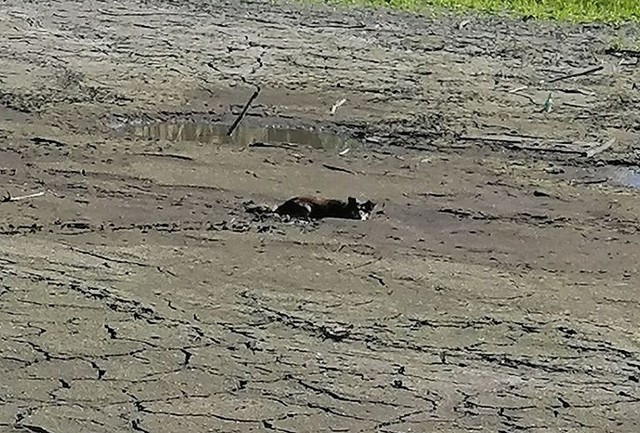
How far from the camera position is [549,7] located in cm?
1557

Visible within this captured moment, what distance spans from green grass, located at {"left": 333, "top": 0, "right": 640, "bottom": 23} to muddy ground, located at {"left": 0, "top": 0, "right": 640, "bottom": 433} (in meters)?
1.98

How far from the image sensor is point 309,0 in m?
15.1

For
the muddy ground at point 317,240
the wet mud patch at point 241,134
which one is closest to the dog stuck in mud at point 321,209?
the muddy ground at point 317,240

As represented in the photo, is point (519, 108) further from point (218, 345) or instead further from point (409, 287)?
point (218, 345)

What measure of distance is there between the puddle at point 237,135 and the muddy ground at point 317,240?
15 cm

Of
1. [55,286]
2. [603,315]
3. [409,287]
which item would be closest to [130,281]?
[55,286]

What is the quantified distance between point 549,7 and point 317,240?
871cm

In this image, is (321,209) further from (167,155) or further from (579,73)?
(579,73)

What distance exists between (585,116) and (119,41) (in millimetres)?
4352

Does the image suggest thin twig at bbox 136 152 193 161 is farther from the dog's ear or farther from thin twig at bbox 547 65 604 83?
thin twig at bbox 547 65 604 83

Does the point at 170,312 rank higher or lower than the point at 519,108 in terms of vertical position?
lower

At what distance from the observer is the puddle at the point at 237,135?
9.71 meters

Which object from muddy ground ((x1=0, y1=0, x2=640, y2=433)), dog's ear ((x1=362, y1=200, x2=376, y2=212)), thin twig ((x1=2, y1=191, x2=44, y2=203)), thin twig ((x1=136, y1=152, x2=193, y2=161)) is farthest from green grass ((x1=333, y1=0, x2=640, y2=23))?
thin twig ((x1=2, y1=191, x2=44, y2=203))

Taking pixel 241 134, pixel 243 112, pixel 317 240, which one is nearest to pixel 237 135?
pixel 241 134
